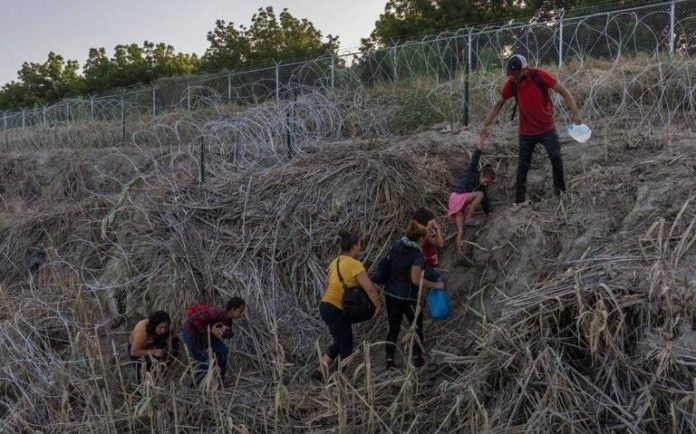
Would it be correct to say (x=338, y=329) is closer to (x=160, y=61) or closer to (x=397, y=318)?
(x=397, y=318)

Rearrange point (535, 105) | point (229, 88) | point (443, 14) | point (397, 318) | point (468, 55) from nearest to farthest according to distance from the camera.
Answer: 1. point (397, 318)
2. point (535, 105)
3. point (468, 55)
4. point (229, 88)
5. point (443, 14)

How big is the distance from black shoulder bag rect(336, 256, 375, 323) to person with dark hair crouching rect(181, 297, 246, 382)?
3.07 ft

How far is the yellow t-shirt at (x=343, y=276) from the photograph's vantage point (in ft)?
17.3

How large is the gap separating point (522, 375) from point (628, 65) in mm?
5749

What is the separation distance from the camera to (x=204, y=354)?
5770mm

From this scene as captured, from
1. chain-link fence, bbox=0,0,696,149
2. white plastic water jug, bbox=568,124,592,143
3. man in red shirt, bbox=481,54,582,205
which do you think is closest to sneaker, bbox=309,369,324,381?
man in red shirt, bbox=481,54,582,205

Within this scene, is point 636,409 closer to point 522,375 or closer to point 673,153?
point 522,375

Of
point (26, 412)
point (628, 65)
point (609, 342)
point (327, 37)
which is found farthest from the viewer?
point (327, 37)

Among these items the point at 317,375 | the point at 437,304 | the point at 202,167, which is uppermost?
the point at 202,167

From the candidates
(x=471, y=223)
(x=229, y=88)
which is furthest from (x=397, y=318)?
(x=229, y=88)

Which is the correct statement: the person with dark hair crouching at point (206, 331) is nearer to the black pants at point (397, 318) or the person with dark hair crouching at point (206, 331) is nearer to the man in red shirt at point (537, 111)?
the black pants at point (397, 318)

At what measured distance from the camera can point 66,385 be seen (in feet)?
18.6

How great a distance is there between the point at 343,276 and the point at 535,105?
2297 millimetres

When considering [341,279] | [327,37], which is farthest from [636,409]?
[327,37]
